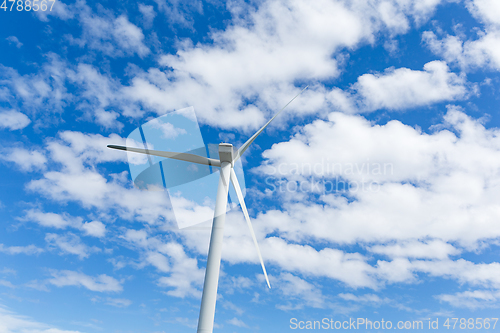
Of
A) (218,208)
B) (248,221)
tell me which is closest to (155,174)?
(218,208)

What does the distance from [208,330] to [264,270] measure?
10213mm

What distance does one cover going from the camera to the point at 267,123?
1636 inches

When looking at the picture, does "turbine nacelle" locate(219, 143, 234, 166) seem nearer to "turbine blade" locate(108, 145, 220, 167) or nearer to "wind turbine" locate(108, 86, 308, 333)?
"wind turbine" locate(108, 86, 308, 333)

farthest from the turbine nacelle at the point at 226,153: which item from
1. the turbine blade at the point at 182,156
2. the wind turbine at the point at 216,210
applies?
the turbine blade at the point at 182,156

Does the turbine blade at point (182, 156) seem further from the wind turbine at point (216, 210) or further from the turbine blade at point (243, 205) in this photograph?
the turbine blade at point (243, 205)

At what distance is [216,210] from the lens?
32.3 metres

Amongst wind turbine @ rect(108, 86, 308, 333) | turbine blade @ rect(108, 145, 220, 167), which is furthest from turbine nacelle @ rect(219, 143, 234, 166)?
turbine blade @ rect(108, 145, 220, 167)

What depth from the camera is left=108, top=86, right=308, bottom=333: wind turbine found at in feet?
92.4

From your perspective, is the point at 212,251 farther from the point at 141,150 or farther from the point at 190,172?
the point at 141,150

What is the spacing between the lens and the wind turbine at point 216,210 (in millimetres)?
28172

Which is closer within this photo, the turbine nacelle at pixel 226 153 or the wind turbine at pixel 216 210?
the wind turbine at pixel 216 210

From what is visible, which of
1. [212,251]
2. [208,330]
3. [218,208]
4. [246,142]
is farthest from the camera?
[246,142]

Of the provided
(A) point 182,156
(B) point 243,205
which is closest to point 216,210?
(B) point 243,205

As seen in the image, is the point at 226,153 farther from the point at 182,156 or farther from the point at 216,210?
the point at 216,210
